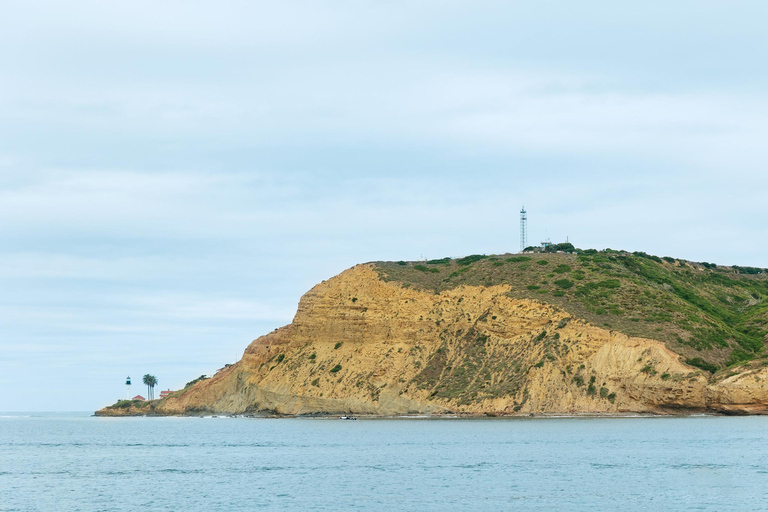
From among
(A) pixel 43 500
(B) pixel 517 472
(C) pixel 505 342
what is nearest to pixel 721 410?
(C) pixel 505 342

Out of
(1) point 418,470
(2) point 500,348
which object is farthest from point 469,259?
(1) point 418,470

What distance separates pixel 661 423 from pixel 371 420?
43.2 meters

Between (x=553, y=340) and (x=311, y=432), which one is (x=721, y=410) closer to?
(x=553, y=340)

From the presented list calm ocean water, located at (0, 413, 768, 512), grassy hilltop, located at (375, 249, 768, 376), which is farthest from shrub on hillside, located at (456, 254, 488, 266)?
calm ocean water, located at (0, 413, 768, 512)

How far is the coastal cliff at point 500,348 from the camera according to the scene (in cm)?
10481

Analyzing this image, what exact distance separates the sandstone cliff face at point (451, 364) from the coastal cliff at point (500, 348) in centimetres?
17

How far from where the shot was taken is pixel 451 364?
123m

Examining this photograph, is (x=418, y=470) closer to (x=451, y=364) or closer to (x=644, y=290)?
(x=451, y=364)

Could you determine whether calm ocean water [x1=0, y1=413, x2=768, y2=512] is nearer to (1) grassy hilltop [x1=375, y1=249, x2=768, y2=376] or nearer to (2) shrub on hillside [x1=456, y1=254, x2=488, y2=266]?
(1) grassy hilltop [x1=375, y1=249, x2=768, y2=376]

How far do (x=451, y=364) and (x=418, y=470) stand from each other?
213 ft

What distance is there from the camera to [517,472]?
182 ft

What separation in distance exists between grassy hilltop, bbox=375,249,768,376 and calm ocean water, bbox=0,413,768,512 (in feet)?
57.2

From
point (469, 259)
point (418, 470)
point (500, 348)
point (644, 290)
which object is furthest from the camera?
point (469, 259)

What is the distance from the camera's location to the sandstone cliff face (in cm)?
10394
